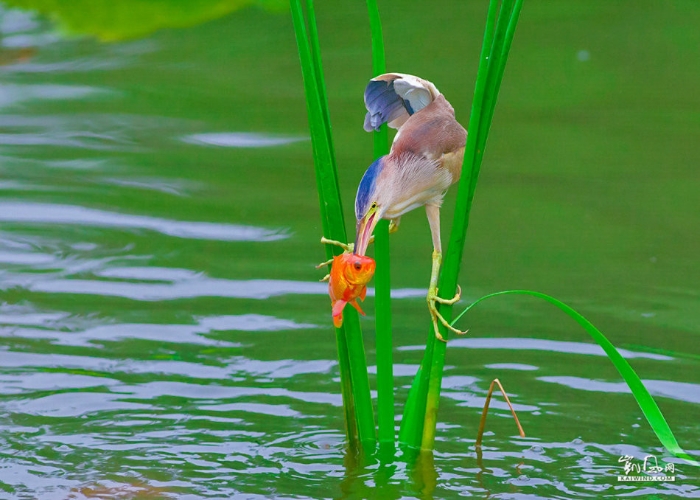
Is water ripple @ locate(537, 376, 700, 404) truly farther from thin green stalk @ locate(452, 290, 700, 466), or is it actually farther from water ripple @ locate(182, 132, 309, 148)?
water ripple @ locate(182, 132, 309, 148)

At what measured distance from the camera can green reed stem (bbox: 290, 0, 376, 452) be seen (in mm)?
1771

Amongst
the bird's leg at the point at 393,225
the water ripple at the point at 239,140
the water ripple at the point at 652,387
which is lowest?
the water ripple at the point at 652,387

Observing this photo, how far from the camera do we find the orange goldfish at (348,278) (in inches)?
64.9

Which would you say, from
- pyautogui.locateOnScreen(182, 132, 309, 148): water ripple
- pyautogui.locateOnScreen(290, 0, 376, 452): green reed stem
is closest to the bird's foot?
pyautogui.locateOnScreen(290, 0, 376, 452): green reed stem

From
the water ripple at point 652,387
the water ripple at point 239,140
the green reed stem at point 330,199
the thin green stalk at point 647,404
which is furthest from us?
the water ripple at point 239,140

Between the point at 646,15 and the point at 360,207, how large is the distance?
4.33 m

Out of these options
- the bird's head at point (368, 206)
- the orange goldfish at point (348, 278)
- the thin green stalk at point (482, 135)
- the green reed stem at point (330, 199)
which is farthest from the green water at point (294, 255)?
the bird's head at point (368, 206)

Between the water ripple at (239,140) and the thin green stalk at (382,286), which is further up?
the water ripple at (239,140)

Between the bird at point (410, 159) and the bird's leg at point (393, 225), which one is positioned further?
the bird's leg at point (393, 225)

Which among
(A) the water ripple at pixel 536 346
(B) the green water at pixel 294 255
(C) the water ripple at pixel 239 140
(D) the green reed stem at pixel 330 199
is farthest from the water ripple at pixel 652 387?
(C) the water ripple at pixel 239 140

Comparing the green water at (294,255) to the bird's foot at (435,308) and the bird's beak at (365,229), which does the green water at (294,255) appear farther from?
the bird's beak at (365,229)

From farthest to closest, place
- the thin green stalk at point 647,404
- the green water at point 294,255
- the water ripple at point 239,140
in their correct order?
the water ripple at point 239,140
the green water at point 294,255
the thin green stalk at point 647,404

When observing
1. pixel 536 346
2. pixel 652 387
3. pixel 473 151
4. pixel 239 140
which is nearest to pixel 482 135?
pixel 473 151

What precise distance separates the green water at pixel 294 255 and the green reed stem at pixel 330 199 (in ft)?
0.44
